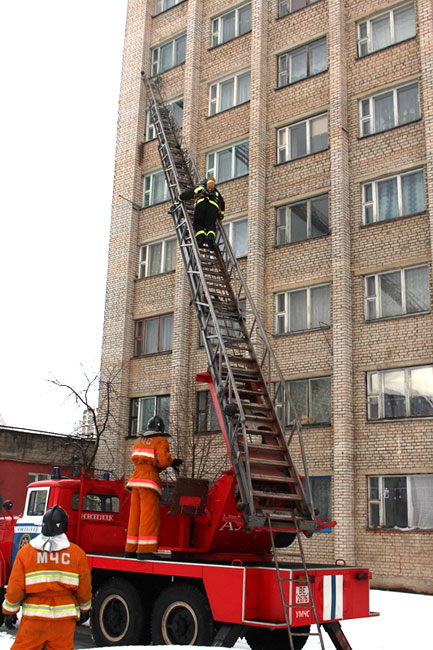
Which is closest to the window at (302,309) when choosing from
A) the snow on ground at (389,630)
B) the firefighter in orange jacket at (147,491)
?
the snow on ground at (389,630)

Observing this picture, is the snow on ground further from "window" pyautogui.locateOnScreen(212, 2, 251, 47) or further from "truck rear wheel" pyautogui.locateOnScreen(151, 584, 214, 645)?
"window" pyautogui.locateOnScreen(212, 2, 251, 47)

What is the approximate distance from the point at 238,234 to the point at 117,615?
48.3 feet

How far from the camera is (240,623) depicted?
727cm

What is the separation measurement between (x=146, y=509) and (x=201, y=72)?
19667mm

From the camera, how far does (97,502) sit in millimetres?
10266

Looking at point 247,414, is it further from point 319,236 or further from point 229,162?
point 229,162

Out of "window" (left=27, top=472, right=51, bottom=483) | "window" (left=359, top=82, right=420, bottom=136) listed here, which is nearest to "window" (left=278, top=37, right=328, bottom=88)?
"window" (left=359, top=82, right=420, bottom=136)

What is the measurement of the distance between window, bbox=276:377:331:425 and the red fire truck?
8.64 meters

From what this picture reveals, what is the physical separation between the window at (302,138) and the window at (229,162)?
140cm

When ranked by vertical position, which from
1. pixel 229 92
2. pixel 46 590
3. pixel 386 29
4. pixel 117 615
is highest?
pixel 229 92

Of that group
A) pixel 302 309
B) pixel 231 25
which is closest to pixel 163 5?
pixel 231 25

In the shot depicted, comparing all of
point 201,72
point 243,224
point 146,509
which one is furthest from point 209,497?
point 201,72

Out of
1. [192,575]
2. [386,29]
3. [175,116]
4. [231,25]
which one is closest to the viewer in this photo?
[192,575]

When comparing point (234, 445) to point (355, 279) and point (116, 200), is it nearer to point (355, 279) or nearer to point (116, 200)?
point (355, 279)
